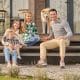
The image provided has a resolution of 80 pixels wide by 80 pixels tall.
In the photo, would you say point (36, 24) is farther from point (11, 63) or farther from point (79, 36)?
point (11, 63)

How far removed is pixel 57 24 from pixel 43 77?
2657 millimetres

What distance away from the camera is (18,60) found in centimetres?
1133

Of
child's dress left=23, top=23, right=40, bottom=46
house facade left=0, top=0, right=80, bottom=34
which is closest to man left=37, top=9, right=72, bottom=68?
child's dress left=23, top=23, right=40, bottom=46

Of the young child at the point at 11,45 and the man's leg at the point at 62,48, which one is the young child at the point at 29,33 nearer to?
the young child at the point at 11,45

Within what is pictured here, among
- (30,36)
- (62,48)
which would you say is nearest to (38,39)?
(30,36)

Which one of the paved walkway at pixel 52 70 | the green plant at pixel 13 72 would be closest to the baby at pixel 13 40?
the paved walkway at pixel 52 70

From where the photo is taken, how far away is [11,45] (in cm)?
1057

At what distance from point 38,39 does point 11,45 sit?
3.04ft

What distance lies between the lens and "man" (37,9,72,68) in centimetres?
1045

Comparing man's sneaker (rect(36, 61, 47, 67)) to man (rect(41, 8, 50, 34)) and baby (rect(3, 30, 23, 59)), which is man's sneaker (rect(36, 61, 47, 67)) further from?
man (rect(41, 8, 50, 34))

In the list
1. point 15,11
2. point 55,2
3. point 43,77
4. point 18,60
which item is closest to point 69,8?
point 55,2

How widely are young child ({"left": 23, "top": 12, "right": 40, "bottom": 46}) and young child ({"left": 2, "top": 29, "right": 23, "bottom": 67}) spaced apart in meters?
0.30

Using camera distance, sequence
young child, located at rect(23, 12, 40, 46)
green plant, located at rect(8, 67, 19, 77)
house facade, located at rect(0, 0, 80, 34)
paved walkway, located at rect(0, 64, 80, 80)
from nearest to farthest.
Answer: green plant, located at rect(8, 67, 19, 77) < paved walkway, located at rect(0, 64, 80, 80) < young child, located at rect(23, 12, 40, 46) < house facade, located at rect(0, 0, 80, 34)

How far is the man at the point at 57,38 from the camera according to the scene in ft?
34.3
